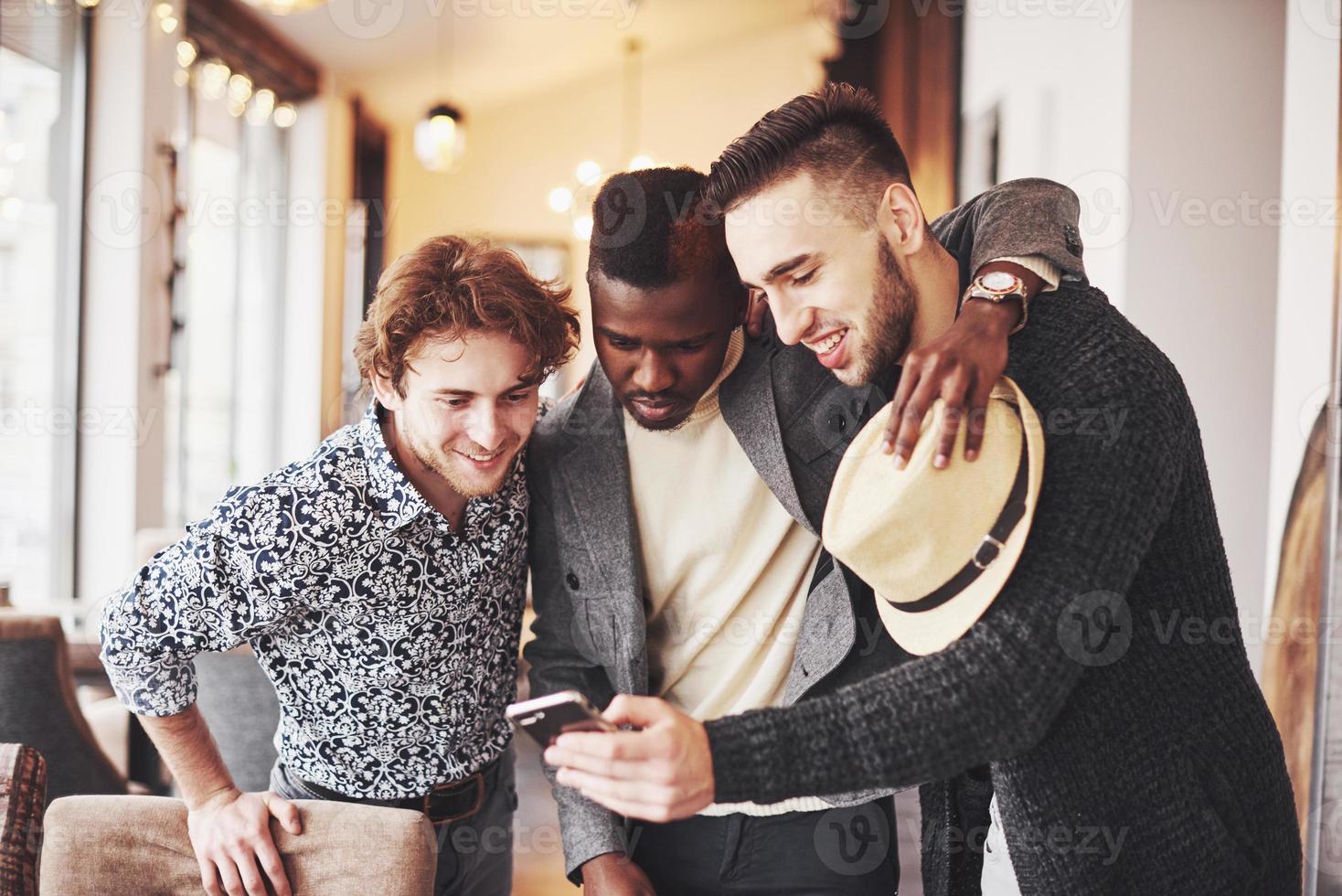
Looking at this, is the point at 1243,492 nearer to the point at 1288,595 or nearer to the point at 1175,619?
the point at 1288,595

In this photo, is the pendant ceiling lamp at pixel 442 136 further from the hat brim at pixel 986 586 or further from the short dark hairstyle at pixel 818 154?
the hat brim at pixel 986 586

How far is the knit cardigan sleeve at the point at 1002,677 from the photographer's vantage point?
0.96m

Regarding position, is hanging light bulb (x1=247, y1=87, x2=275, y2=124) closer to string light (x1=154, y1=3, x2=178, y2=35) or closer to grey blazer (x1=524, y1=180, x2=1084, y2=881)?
string light (x1=154, y1=3, x2=178, y2=35)

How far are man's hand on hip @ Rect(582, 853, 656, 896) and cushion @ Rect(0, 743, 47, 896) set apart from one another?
2.36 feet

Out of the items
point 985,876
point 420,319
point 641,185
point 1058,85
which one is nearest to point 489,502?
point 420,319

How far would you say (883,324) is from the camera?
128cm

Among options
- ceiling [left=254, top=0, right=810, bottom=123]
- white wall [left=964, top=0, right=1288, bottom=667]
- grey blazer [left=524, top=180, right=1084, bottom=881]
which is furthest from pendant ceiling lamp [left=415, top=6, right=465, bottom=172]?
grey blazer [left=524, top=180, right=1084, bottom=881]

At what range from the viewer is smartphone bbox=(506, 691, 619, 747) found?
38.2 inches

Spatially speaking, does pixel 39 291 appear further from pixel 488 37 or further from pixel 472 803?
pixel 488 37

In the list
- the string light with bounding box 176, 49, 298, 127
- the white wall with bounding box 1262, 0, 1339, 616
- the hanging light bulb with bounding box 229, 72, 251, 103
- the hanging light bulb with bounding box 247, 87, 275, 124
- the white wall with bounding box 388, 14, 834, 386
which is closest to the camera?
the white wall with bounding box 1262, 0, 1339, 616

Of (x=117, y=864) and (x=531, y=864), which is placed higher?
(x=117, y=864)

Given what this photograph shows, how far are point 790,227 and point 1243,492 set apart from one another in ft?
7.24

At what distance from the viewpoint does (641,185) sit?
1.52 m

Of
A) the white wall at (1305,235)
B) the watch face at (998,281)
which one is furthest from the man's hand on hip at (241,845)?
the white wall at (1305,235)
